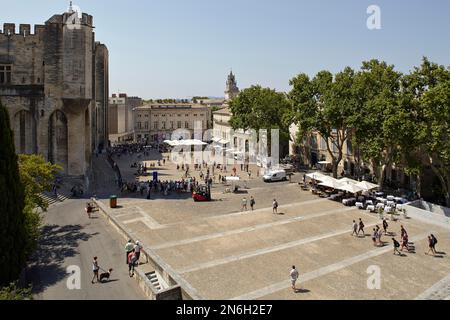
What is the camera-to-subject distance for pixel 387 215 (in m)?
28.2

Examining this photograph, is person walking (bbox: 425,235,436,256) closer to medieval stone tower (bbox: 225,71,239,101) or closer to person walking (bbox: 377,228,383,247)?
person walking (bbox: 377,228,383,247)

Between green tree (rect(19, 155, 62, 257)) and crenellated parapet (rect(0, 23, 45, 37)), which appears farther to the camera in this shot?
crenellated parapet (rect(0, 23, 45, 37))

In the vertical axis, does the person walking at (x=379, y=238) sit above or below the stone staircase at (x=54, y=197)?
below

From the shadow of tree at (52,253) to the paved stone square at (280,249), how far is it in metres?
3.20

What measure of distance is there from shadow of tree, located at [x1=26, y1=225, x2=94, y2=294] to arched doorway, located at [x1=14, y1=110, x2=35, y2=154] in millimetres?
13925

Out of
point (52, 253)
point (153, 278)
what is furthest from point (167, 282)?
point (52, 253)

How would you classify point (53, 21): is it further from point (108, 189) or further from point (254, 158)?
point (254, 158)

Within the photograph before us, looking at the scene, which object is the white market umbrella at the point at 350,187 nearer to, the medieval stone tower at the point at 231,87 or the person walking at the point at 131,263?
the person walking at the point at 131,263

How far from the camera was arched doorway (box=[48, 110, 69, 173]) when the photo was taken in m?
35.6

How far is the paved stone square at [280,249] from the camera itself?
1620 centimetres

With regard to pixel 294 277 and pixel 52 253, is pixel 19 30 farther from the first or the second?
pixel 294 277

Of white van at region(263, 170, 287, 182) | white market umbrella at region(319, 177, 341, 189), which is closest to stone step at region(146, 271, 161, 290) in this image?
white market umbrella at region(319, 177, 341, 189)
